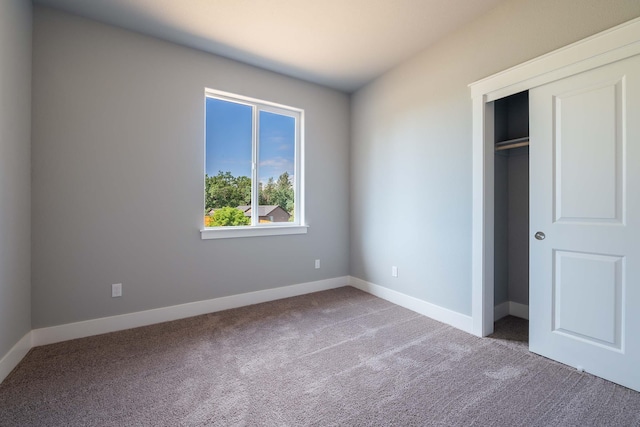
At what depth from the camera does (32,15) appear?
2268 millimetres

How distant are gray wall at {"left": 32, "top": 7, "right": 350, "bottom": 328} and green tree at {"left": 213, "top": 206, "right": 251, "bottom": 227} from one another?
0.75 ft

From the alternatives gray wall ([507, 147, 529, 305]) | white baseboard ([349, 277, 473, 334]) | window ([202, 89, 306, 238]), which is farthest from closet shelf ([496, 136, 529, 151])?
window ([202, 89, 306, 238])

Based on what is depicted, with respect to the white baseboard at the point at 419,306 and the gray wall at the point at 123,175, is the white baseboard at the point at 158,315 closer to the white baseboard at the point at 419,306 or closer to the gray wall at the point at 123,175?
the gray wall at the point at 123,175

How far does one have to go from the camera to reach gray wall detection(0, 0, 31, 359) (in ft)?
6.09

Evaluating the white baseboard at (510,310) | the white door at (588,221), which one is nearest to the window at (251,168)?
the white baseboard at (510,310)

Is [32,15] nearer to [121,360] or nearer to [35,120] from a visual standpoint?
[35,120]

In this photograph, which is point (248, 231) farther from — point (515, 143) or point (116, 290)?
point (515, 143)

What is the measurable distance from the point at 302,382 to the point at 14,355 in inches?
79.5

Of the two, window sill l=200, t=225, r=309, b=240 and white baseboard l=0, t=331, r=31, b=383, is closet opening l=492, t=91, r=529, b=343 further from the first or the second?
white baseboard l=0, t=331, r=31, b=383

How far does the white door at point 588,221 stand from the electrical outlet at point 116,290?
347 cm

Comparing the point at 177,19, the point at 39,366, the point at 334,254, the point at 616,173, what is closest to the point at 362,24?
the point at 177,19

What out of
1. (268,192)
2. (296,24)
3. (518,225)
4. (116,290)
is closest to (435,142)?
(518,225)

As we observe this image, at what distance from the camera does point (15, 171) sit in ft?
6.67

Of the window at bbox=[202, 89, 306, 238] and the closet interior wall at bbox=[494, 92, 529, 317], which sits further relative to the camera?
the window at bbox=[202, 89, 306, 238]
